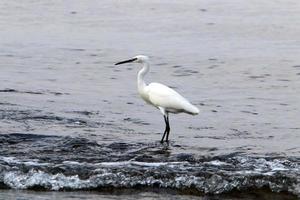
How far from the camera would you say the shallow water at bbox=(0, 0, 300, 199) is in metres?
9.56

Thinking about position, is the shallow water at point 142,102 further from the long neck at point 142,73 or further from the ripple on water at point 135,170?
the long neck at point 142,73

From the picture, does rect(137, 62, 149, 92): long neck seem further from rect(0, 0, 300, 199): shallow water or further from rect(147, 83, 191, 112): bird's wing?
rect(0, 0, 300, 199): shallow water

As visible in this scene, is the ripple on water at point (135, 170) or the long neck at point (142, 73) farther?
the long neck at point (142, 73)

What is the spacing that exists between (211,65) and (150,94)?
18.5ft

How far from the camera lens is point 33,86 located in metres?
16.0

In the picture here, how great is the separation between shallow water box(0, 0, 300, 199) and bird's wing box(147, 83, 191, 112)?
1.30 feet

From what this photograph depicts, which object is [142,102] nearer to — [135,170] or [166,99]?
[166,99]

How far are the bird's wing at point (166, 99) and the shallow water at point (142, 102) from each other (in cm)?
40

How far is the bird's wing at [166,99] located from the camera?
12578 millimetres

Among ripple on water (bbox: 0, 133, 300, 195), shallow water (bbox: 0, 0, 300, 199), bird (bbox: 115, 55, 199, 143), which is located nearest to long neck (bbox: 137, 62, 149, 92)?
bird (bbox: 115, 55, 199, 143)

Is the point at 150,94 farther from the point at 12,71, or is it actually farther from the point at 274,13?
the point at 274,13

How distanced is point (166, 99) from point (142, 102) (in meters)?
2.22

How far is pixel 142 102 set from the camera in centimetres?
1491

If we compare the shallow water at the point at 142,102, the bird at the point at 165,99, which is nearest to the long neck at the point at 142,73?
the bird at the point at 165,99
